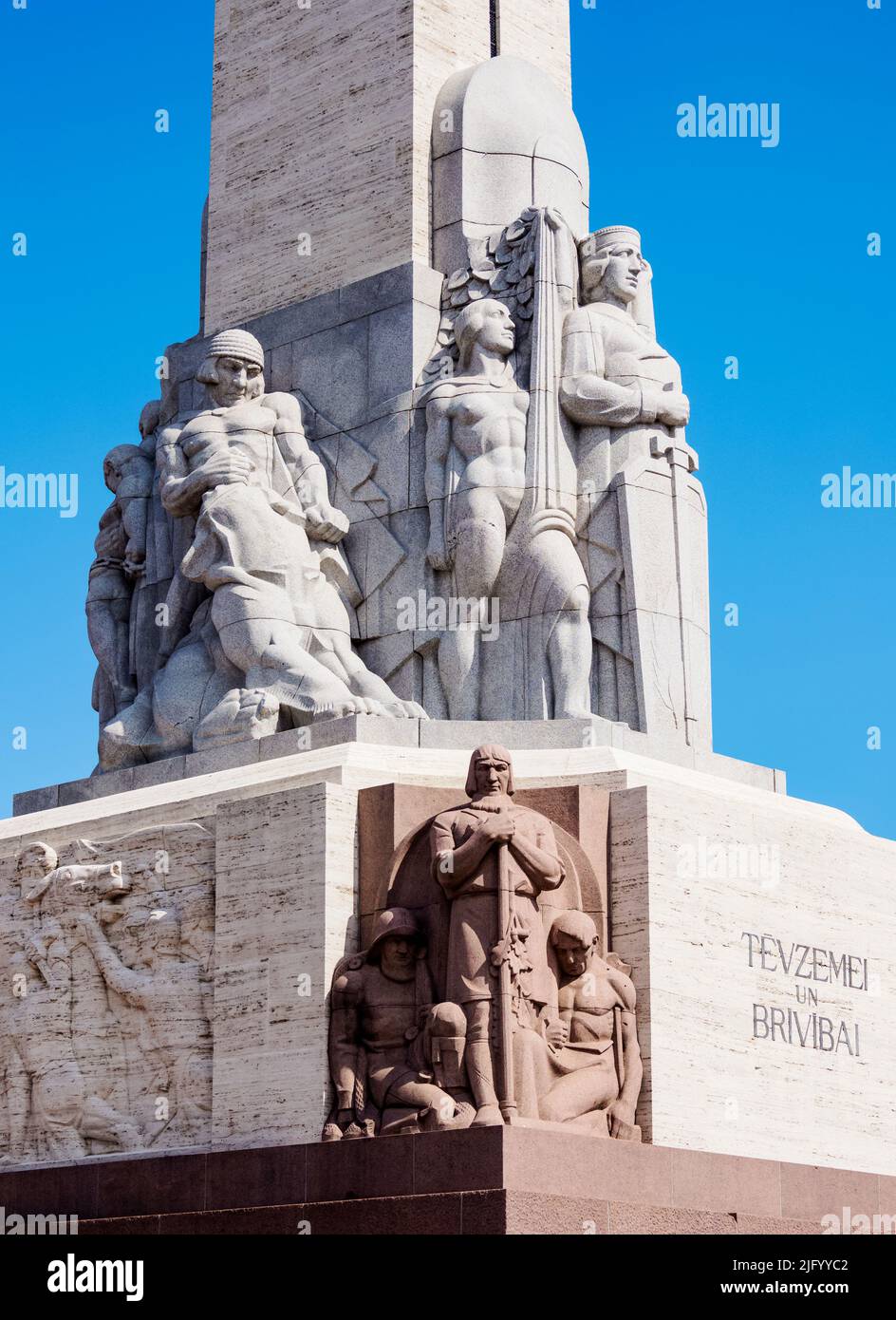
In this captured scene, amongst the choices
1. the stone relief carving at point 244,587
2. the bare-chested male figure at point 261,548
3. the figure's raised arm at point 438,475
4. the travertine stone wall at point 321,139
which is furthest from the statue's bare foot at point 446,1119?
the travertine stone wall at point 321,139

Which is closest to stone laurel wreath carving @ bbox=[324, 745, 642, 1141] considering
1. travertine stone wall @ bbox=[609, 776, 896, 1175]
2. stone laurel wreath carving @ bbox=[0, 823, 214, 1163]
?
travertine stone wall @ bbox=[609, 776, 896, 1175]

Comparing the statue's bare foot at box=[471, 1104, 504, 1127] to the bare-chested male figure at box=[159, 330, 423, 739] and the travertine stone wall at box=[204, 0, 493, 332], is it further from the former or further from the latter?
the travertine stone wall at box=[204, 0, 493, 332]

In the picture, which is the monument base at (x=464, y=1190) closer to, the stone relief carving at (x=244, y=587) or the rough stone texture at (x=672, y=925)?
the rough stone texture at (x=672, y=925)

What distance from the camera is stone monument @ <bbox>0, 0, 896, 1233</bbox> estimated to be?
16.2 meters

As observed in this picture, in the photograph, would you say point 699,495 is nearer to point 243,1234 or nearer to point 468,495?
point 468,495

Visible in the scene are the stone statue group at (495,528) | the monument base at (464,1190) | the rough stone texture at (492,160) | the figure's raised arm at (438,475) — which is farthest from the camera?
the rough stone texture at (492,160)

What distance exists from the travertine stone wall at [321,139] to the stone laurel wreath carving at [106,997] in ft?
19.3

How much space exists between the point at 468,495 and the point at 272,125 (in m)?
5.04

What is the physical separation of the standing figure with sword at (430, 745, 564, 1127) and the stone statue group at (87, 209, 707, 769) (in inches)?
106

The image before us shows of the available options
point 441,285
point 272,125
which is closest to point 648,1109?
point 441,285

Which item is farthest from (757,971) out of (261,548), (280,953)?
(261,548)

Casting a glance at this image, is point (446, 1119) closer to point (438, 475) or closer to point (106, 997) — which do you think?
point (106, 997)

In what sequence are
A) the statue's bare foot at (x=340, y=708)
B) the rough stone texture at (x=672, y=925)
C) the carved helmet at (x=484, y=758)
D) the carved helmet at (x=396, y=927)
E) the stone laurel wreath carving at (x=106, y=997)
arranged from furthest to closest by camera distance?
1. the statue's bare foot at (x=340, y=708)
2. the stone laurel wreath carving at (x=106, y=997)
3. the rough stone texture at (x=672, y=925)
4. the carved helmet at (x=484, y=758)
5. the carved helmet at (x=396, y=927)

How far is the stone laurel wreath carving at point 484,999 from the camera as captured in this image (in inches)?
621
